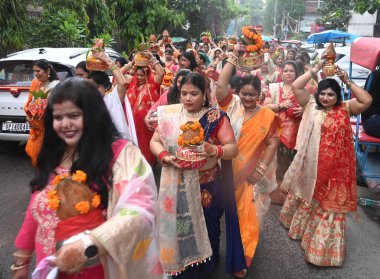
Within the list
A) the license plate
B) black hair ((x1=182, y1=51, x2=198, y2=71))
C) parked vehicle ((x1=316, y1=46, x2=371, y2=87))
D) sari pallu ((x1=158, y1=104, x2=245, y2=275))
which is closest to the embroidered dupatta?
sari pallu ((x1=158, y1=104, x2=245, y2=275))

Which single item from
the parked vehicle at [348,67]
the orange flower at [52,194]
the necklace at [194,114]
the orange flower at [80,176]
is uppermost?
the orange flower at [80,176]

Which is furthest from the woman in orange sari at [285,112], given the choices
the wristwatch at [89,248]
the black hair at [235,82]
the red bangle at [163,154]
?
the wristwatch at [89,248]

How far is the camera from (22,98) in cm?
604

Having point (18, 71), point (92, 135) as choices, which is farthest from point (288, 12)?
point (92, 135)

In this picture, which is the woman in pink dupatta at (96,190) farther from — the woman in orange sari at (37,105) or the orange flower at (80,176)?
the woman in orange sari at (37,105)

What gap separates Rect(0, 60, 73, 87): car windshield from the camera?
6.23 metres

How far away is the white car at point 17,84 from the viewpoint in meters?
6.04

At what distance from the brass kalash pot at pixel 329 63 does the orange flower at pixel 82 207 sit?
2749 millimetres

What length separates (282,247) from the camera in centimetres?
398

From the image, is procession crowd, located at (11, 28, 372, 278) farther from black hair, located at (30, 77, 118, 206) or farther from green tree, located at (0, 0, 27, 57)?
green tree, located at (0, 0, 27, 57)

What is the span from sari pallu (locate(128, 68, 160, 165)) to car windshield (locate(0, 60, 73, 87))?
58.5 inches

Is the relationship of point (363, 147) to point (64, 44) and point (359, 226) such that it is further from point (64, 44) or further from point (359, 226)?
point (64, 44)

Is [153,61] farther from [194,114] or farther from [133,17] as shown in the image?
[133,17]

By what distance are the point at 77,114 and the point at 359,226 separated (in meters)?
3.81
